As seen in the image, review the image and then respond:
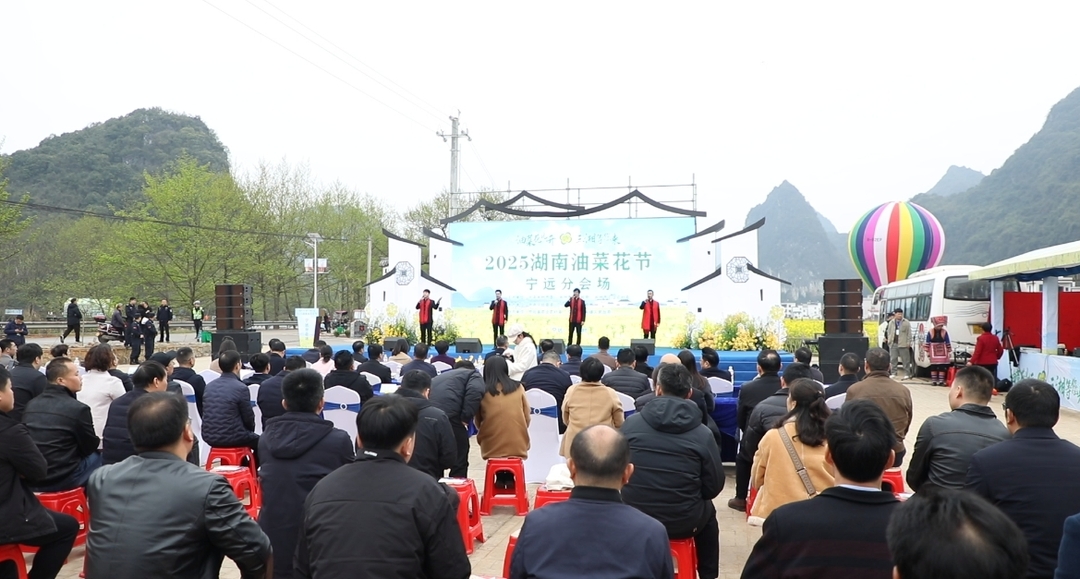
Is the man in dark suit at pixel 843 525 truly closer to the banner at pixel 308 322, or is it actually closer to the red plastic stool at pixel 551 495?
the red plastic stool at pixel 551 495

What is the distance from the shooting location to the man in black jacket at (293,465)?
3.14 meters

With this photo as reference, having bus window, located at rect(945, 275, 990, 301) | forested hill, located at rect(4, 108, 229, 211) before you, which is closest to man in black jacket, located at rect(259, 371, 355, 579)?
bus window, located at rect(945, 275, 990, 301)

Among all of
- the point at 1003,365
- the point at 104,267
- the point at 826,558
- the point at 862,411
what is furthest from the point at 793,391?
the point at 104,267

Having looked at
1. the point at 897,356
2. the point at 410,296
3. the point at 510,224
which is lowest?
the point at 897,356

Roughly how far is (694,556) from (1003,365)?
39.7 ft

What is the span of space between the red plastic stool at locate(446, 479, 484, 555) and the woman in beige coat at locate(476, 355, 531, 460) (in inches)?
30.0

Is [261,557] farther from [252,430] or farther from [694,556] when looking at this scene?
[252,430]

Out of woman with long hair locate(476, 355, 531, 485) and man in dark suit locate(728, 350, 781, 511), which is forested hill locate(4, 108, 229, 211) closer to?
woman with long hair locate(476, 355, 531, 485)

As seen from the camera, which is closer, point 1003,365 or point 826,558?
point 826,558

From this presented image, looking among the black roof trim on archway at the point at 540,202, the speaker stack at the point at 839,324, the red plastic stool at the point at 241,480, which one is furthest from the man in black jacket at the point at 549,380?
the black roof trim on archway at the point at 540,202

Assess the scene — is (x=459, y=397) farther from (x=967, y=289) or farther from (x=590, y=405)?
(x=967, y=289)

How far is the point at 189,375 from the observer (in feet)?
21.0

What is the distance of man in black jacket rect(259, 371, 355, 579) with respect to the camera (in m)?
3.14

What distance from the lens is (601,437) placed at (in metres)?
2.14
